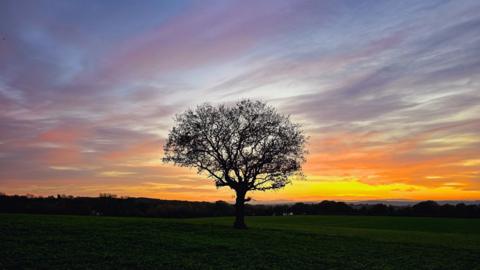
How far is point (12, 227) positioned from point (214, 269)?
2048 cm

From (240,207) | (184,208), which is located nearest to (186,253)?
(240,207)

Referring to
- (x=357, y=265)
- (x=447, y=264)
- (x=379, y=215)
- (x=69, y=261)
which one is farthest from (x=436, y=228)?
(x=69, y=261)

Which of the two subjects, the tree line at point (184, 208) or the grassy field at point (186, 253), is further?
the tree line at point (184, 208)

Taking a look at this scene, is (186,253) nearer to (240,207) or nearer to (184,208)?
(240,207)

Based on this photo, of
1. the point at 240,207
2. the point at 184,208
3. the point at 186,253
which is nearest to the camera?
the point at 186,253

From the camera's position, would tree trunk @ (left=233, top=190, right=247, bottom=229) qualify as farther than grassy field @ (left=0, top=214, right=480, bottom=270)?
Yes

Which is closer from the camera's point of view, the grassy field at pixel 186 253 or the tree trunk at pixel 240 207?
the grassy field at pixel 186 253

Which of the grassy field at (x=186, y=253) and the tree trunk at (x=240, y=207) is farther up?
the tree trunk at (x=240, y=207)

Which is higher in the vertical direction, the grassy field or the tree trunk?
the tree trunk

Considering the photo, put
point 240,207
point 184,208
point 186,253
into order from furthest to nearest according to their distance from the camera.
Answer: point 184,208
point 240,207
point 186,253

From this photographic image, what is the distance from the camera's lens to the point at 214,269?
22812 millimetres

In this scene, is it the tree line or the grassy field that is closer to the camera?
the grassy field

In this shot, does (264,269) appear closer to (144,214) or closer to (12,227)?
(12,227)

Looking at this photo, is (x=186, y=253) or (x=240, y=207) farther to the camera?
(x=240, y=207)
